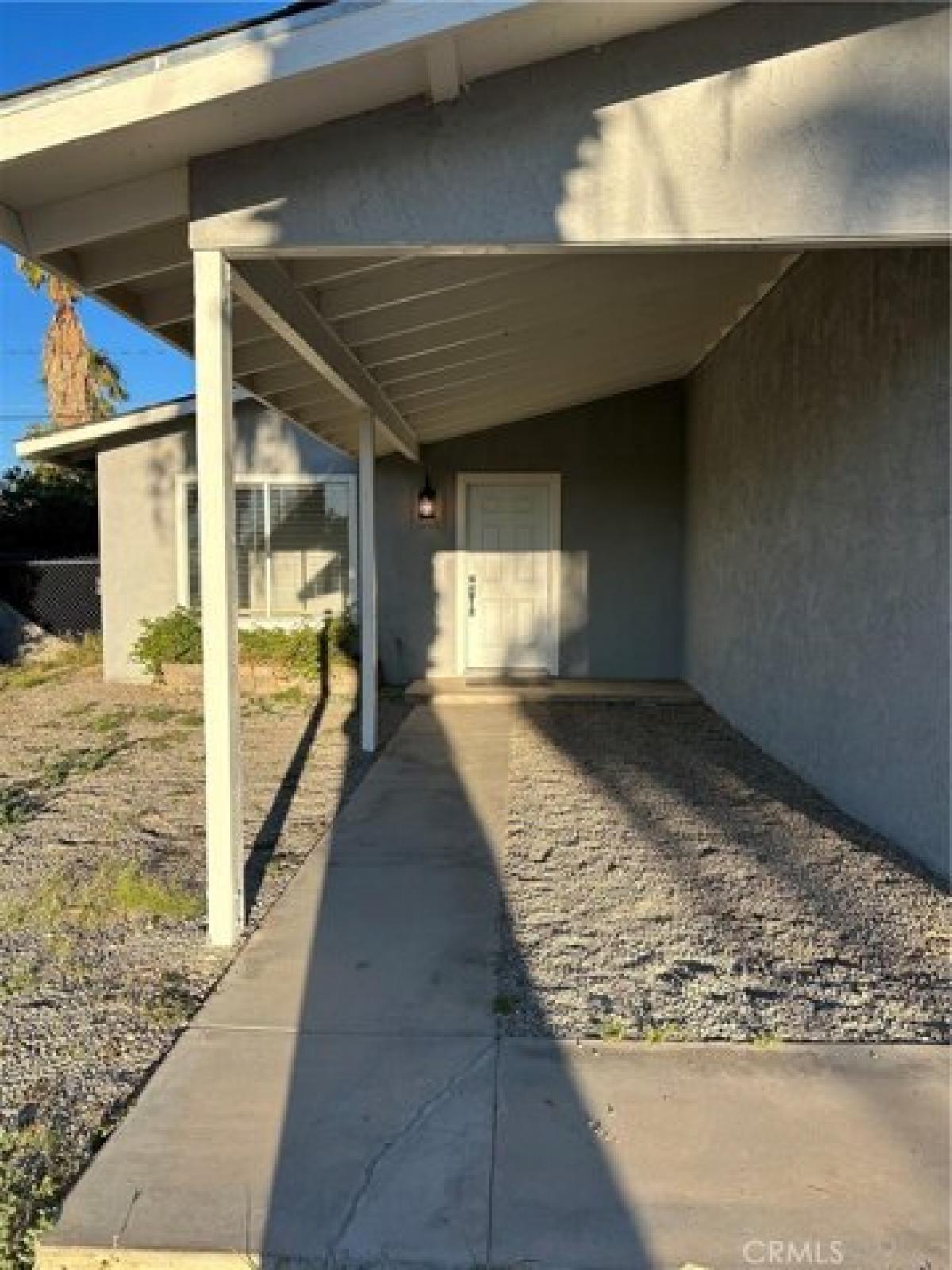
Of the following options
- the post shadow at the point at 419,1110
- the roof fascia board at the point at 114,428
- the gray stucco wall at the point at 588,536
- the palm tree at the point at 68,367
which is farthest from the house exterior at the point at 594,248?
the palm tree at the point at 68,367

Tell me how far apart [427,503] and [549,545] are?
1.48m

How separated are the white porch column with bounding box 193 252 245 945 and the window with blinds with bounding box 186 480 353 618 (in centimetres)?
729

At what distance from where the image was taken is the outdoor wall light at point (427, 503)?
10.7 metres

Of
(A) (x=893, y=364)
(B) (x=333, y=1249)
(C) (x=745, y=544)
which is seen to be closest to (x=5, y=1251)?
(B) (x=333, y=1249)

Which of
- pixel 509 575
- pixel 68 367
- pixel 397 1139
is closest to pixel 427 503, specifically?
pixel 509 575

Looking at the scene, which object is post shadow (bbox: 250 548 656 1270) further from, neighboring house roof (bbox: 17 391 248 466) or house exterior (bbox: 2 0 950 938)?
neighboring house roof (bbox: 17 391 248 466)

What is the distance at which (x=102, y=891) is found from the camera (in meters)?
4.43

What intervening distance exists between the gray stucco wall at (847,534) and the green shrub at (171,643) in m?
6.03

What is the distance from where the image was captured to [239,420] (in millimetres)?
11008

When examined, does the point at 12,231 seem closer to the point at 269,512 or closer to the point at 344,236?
the point at 344,236

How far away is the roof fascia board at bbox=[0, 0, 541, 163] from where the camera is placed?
10.2ft

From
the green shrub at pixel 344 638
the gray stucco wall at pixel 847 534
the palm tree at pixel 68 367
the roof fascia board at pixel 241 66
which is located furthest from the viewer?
the palm tree at pixel 68 367

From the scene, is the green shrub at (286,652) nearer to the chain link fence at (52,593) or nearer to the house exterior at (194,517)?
the house exterior at (194,517)

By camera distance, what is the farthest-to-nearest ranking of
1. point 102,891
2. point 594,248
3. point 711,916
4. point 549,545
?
point 549,545, point 102,891, point 711,916, point 594,248
